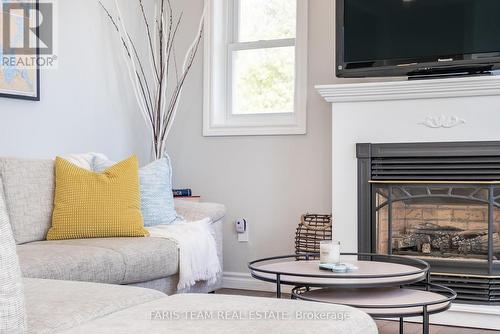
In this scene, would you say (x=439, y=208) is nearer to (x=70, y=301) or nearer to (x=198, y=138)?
(x=198, y=138)

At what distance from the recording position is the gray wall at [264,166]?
167 inches

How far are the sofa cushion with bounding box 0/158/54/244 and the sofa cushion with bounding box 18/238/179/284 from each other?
0.12 m

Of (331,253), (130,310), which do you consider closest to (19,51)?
(331,253)

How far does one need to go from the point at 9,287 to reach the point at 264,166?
336 centimetres

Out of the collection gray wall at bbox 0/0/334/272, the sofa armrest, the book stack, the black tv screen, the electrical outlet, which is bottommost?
the electrical outlet

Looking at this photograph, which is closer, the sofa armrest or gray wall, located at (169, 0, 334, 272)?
the sofa armrest

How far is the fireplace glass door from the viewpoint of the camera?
3.50 meters

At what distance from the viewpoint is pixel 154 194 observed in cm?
366

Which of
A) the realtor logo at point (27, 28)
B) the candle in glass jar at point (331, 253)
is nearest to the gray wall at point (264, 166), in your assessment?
the realtor logo at point (27, 28)

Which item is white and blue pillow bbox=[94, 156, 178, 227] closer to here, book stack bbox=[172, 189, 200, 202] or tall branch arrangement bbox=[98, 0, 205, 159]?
book stack bbox=[172, 189, 200, 202]

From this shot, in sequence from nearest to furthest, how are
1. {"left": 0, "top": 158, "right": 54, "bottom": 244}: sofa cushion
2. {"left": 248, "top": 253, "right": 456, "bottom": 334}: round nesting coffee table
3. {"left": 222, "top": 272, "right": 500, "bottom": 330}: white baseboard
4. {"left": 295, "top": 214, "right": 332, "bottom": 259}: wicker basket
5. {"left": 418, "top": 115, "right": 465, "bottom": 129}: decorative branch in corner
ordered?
{"left": 248, "top": 253, "right": 456, "bottom": 334}: round nesting coffee table
{"left": 0, "top": 158, "right": 54, "bottom": 244}: sofa cushion
{"left": 222, "top": 272, "right": 500, "bottom": 330}: white baseboard
{"left": 418, "top": 115, "right": 465, "bottom": 129}: decorative branch in corner
{"left": 295, "top": 214, "right": 332, "bottom": 259}: wicker basket

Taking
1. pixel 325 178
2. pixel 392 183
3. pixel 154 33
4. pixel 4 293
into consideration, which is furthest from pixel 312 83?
pixel 4 293

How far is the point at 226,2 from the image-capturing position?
475 cm

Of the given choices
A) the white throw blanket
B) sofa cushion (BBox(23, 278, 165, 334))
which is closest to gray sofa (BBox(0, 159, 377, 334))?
sofa cushion (BBox(23, 278, 165, 334))
